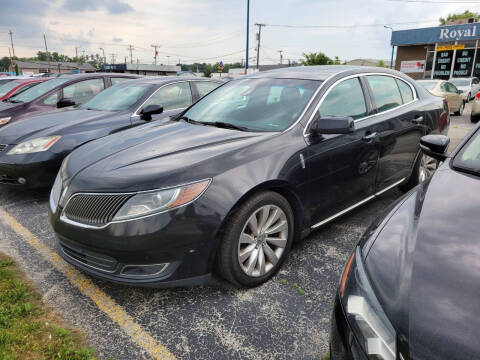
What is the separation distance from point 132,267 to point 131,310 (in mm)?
396

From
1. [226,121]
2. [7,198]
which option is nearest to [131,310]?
[226,121]

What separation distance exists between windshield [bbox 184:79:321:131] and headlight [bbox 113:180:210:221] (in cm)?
101

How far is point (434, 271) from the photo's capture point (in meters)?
1.38

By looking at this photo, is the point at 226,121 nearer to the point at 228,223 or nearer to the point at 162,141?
the point at 162,141

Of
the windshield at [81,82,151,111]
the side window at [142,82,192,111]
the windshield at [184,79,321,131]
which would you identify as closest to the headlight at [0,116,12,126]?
the windshield at [81,82,151,111]

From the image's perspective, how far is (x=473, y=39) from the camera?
2844 centimetres

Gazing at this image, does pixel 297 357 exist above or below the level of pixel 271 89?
below

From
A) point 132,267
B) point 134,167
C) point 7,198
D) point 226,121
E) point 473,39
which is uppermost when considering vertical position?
point 473,39

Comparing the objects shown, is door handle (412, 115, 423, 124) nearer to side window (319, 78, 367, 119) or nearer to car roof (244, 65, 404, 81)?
car roof (244, 65, 404, 81)

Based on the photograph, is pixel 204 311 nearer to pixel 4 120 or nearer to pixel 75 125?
pixel 75 125

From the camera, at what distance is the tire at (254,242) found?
241cm

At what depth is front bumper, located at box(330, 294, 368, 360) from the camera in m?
1.31

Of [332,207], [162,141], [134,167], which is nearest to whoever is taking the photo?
[134,167]

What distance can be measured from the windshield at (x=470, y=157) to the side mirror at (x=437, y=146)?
18 cm
